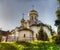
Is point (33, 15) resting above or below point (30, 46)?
above

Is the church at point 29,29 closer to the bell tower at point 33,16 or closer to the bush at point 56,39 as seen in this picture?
the bell tower at point 33,16

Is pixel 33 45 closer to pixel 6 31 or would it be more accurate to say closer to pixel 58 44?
pixel 58 44

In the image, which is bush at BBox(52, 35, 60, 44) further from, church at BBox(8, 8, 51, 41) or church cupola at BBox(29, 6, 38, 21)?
church cupola at BBox(29, 6, 38, 21)

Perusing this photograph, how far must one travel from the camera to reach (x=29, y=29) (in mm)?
47219

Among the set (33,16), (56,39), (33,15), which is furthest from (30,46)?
(33,16)

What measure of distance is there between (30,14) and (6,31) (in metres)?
8.59

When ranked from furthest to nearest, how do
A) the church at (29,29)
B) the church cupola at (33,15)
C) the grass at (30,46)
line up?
the church cupola at (33,15), the church at (29,29), the grass at (30,46)

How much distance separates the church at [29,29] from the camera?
4338 centimetres

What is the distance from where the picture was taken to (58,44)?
101ft

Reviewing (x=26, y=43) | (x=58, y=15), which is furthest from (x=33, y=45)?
(x=58, y=15)

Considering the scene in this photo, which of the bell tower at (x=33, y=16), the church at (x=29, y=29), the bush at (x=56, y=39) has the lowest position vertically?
the bush at (x=56, y=39)

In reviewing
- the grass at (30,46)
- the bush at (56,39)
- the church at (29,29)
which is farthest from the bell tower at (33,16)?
the grass at (30,46)

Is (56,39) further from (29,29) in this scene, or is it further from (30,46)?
A: (29,29)

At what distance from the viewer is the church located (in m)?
43.4
